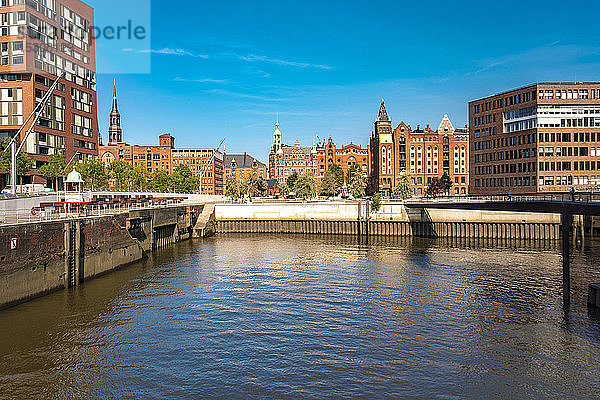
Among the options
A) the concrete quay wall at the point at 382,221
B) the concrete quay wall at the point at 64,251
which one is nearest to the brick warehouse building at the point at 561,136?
the concrete quay wall at the point at 382,221

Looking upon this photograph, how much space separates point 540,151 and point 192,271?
9752 cm

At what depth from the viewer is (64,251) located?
42.0 metres

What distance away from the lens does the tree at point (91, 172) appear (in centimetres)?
10904

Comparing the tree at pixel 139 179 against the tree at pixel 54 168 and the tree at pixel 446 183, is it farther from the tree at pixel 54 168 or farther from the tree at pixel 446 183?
the tree at pixel 446 183

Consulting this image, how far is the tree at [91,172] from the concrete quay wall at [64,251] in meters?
52.3

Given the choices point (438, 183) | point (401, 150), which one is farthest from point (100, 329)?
point (401, 150)

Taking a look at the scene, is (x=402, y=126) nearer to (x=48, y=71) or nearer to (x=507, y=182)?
(x=507, y=182)

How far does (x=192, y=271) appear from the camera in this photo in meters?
52.5

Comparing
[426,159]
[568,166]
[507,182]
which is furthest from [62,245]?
[426,159]

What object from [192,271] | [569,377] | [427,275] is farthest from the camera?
[192,271]

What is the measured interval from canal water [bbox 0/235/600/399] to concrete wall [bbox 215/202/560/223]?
3684cm

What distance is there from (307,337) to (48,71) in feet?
334

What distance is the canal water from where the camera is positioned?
22719 millimetres

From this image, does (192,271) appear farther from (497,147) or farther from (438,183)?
(438,183)
